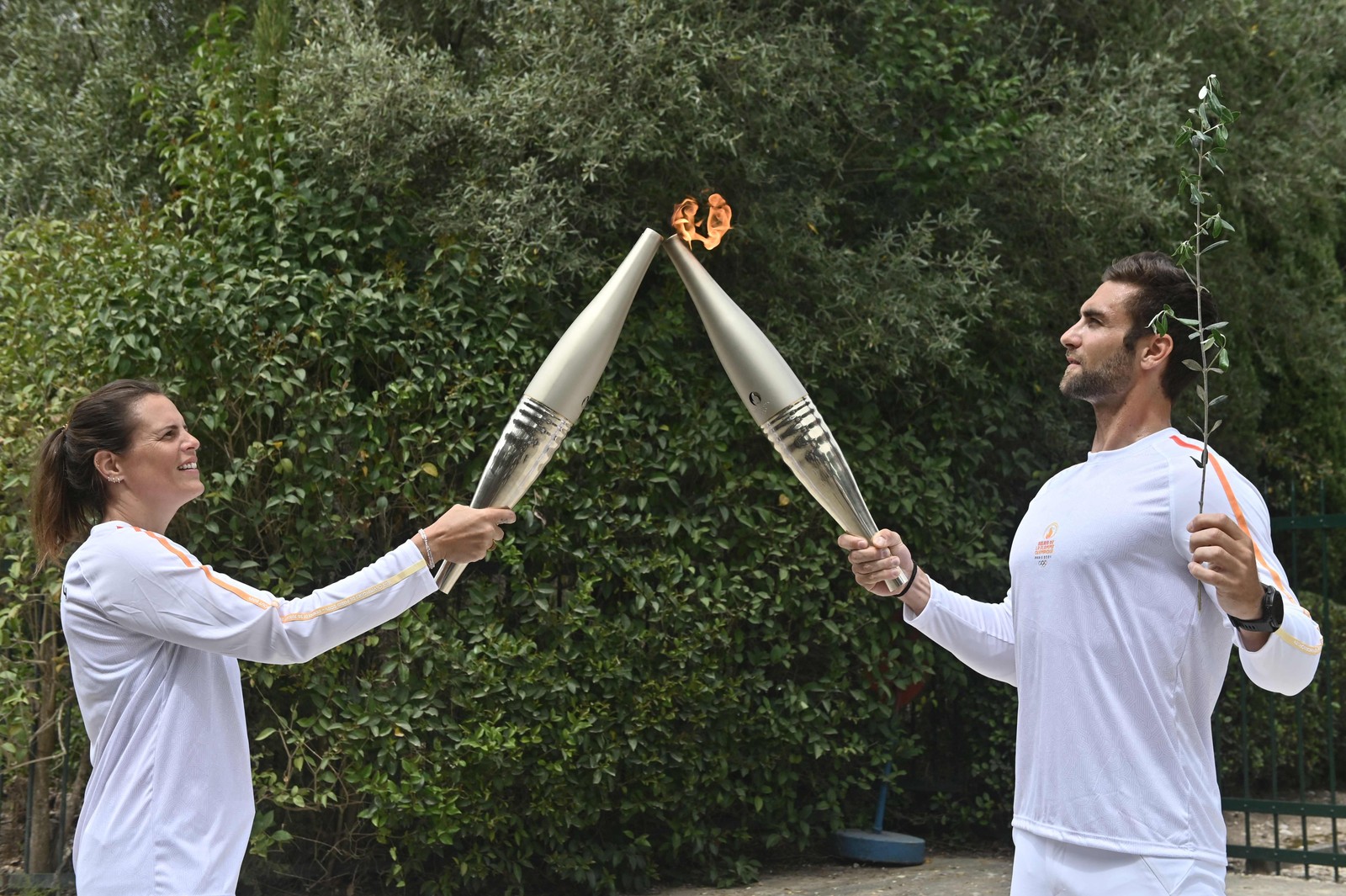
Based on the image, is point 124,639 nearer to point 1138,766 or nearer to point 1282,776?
point 1138,766

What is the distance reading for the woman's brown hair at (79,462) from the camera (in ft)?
9.74

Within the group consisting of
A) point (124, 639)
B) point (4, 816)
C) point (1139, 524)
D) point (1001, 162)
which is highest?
point (1001, 162)

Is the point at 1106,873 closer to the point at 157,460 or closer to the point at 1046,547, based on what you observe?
the point at 1046,547

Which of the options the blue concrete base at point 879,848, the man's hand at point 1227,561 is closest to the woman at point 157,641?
the man's hand at point 1227,561

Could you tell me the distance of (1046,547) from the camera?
293 centimetres

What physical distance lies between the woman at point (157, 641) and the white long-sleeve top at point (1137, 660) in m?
1.44

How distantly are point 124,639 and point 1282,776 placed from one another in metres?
8.68

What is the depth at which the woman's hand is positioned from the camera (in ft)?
10.4

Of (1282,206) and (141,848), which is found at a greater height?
(1282,206)

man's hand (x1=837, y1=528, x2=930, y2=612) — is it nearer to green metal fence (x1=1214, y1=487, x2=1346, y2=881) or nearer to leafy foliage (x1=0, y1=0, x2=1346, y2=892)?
leafy foliage (x1=0, y1=0, x2=1346, y2=892)

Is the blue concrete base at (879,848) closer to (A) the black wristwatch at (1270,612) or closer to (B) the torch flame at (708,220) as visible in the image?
(B) the torch flame at (708,220)

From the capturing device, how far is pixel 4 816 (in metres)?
6.58

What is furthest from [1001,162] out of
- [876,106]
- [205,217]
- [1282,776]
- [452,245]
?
[1282,776]

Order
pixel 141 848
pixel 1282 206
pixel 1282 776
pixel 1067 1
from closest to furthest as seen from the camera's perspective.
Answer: pixel 141 848 < pixel 1067 1 < pixel 1282 206 < pixel 1282 776
